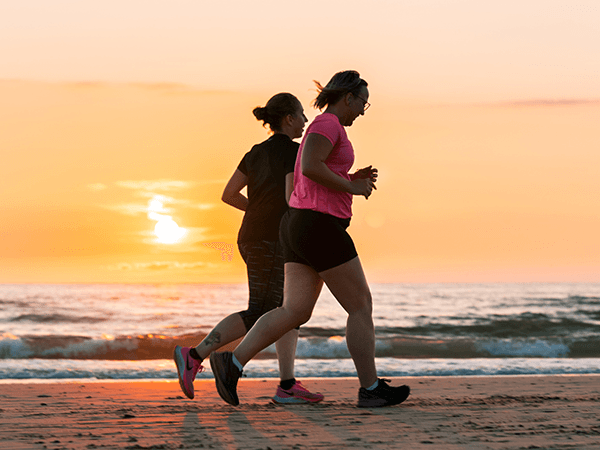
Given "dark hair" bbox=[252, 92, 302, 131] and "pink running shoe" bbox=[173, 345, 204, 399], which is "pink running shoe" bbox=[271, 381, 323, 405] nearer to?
"pink running shoe" bbox=[173, 345, 204, 399]

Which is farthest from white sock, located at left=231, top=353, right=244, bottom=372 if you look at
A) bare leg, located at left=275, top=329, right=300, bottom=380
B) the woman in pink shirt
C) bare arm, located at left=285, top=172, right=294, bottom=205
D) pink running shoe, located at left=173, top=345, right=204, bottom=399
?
bare arm, located at left=285, top=172, right=294, bottom=205

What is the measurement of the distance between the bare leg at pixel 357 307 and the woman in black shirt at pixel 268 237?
1.59ft

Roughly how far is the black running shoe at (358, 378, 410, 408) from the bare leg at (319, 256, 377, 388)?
5 centimetres

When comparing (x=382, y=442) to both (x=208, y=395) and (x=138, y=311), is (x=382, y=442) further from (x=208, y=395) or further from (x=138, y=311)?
(x=138, y=311)

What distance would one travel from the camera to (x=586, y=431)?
2.90 m

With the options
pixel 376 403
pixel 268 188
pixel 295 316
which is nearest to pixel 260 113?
pixel 268 188

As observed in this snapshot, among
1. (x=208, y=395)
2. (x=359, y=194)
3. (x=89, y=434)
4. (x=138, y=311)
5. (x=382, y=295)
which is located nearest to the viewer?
(x=89, y=434)

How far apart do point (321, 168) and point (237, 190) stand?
0.89 metres

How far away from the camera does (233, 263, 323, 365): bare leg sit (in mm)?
3188

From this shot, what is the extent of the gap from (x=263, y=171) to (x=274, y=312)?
917 millimetres

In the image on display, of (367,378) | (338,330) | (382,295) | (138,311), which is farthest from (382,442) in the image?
(382,295)

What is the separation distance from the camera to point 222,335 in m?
3.53

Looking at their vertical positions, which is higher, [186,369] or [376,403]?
[186,369]

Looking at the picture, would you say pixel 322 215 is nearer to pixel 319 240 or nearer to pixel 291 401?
pixel 319 240
